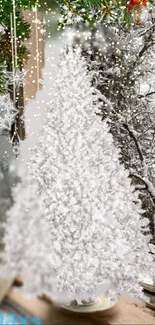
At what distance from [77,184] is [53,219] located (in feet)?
0.38

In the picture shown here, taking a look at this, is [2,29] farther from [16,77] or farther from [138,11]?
[138,11]

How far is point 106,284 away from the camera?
4.13 feet

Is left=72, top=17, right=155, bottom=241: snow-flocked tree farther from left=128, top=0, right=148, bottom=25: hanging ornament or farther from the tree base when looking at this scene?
the tree base

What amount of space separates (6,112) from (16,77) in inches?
4.5

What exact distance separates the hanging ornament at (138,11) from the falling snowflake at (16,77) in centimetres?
37

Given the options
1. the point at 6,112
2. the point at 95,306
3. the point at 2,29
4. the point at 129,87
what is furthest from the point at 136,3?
the point at 95,306

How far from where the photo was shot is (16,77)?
Answer: 1.36 metres

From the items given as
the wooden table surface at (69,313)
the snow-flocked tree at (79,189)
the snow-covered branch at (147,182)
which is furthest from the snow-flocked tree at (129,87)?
the wooden table surface at (69,313)

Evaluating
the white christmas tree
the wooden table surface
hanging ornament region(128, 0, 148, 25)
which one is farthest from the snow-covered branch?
hanging ornament region(128, 0, 148, 25)

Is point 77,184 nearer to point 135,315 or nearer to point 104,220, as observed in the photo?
point 104,220

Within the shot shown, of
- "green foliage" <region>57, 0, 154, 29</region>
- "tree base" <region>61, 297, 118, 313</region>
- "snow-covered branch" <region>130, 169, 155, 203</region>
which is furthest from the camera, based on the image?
"snow-covered branch" <region>130, 169, 155, 203</region>

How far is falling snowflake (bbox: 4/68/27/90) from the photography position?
135 centimetres

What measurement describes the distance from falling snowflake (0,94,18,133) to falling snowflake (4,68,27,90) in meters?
0.05

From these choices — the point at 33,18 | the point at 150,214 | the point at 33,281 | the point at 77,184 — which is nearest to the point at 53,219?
the point at 77,184
